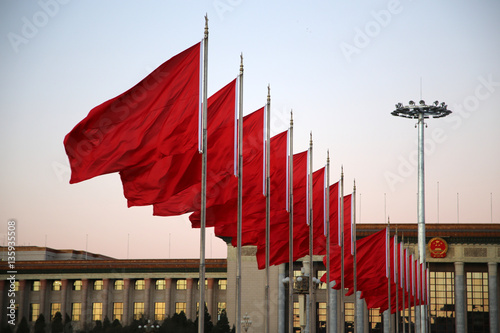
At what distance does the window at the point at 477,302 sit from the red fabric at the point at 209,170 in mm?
56184

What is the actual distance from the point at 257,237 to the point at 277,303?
46307mm

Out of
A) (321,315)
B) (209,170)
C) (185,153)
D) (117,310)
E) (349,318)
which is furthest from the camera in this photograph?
(117,310)

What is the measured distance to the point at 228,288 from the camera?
8288 centimetres

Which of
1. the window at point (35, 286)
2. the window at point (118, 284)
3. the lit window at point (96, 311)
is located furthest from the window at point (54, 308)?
the window at point (118, 284)

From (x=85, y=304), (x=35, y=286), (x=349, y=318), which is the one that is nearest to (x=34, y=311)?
(x=35, y=286)

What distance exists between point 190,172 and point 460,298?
6013cm

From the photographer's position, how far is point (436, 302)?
78.6 meters

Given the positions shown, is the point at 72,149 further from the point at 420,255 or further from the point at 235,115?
the point at 420,255

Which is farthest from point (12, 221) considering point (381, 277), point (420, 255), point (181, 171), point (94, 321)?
point (94, 321)

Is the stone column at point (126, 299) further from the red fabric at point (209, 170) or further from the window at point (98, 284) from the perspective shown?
the red fabric at point (209, 170)

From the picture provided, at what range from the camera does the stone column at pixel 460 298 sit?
77.1 m

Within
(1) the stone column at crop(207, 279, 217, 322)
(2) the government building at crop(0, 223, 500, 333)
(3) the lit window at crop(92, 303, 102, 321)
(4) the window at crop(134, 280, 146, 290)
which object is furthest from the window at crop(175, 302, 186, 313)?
(3) the lit window at crop(92, 303, 102, 321)

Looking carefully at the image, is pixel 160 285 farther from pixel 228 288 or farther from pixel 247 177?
pixel 247 177

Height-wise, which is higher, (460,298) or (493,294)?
(493,294)
